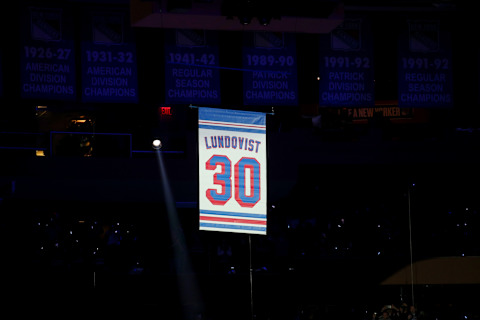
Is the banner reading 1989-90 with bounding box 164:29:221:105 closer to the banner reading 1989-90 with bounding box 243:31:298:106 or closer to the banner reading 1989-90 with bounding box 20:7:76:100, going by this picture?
the banner reading 1989-90 with bounding box 243:31:298:106

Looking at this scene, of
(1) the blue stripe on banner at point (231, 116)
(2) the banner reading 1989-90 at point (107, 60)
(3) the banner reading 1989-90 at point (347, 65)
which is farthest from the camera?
(3) the banner reading 1989-90 at point (347, 65)

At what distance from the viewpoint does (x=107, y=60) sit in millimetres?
12391

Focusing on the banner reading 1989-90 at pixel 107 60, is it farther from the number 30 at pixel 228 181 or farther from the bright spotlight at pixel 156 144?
the number 30 at pixel 228 181

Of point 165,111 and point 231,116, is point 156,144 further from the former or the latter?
point 231,116

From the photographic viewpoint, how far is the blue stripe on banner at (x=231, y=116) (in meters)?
8.88

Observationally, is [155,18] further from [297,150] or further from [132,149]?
[297,150]

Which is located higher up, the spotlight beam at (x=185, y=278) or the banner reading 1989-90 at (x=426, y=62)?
the banner reading 1989-90 at (x=426, y=62)

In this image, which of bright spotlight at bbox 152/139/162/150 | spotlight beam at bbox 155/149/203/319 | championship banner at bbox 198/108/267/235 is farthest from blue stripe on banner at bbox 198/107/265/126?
bright spotlight at bbox 152/139/162/150

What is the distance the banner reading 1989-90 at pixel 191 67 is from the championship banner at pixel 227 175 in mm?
3654

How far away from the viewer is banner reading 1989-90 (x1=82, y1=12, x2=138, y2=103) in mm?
12352

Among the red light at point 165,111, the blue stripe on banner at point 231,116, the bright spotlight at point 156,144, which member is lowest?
the blue stripe on banner at point 231,116

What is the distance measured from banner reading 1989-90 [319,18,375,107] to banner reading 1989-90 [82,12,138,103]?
323 centimetres

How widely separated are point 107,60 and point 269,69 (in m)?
2.67

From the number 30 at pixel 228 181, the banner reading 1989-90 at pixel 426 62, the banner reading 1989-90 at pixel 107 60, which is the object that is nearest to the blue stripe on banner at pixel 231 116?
the number 30 at pixel 228 181
